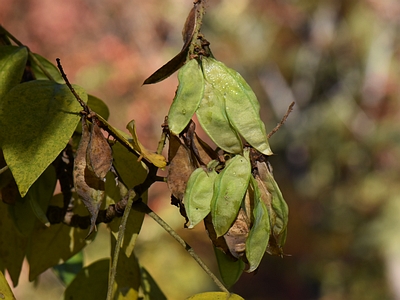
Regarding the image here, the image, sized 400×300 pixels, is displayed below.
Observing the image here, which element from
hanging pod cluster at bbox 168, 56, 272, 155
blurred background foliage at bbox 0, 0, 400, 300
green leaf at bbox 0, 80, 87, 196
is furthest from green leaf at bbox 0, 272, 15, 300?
blurred background foliage at bbox 0, 0, 400, 300

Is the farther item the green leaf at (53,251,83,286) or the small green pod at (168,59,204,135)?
the green leaf at (53,251,83,286)

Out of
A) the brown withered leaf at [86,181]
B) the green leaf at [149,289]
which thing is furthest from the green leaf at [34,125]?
the green leaf at [149,289]

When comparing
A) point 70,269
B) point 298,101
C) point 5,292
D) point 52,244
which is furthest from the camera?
point 298,101

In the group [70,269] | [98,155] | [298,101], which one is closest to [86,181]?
[98,155]

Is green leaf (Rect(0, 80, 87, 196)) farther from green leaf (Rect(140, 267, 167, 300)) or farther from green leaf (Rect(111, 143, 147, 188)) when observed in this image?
green leaf (Rect(140, 267, 167, 300))

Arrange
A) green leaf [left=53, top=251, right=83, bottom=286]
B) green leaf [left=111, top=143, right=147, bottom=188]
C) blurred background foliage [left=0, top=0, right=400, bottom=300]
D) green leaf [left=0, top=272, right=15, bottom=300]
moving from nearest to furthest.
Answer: green leaf [left=0, top=272, right=15, bottom=300]
green leaf [left=111, top=143, right=147, bottom=188]
green leaf [left=53, top=251, right=83, bottom=286]
blurred background foliage [left=0, top=0, right=400, bottom=300]

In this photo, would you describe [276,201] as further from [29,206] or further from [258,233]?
[29,206]

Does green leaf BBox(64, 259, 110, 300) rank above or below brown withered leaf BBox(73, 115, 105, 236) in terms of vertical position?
below
